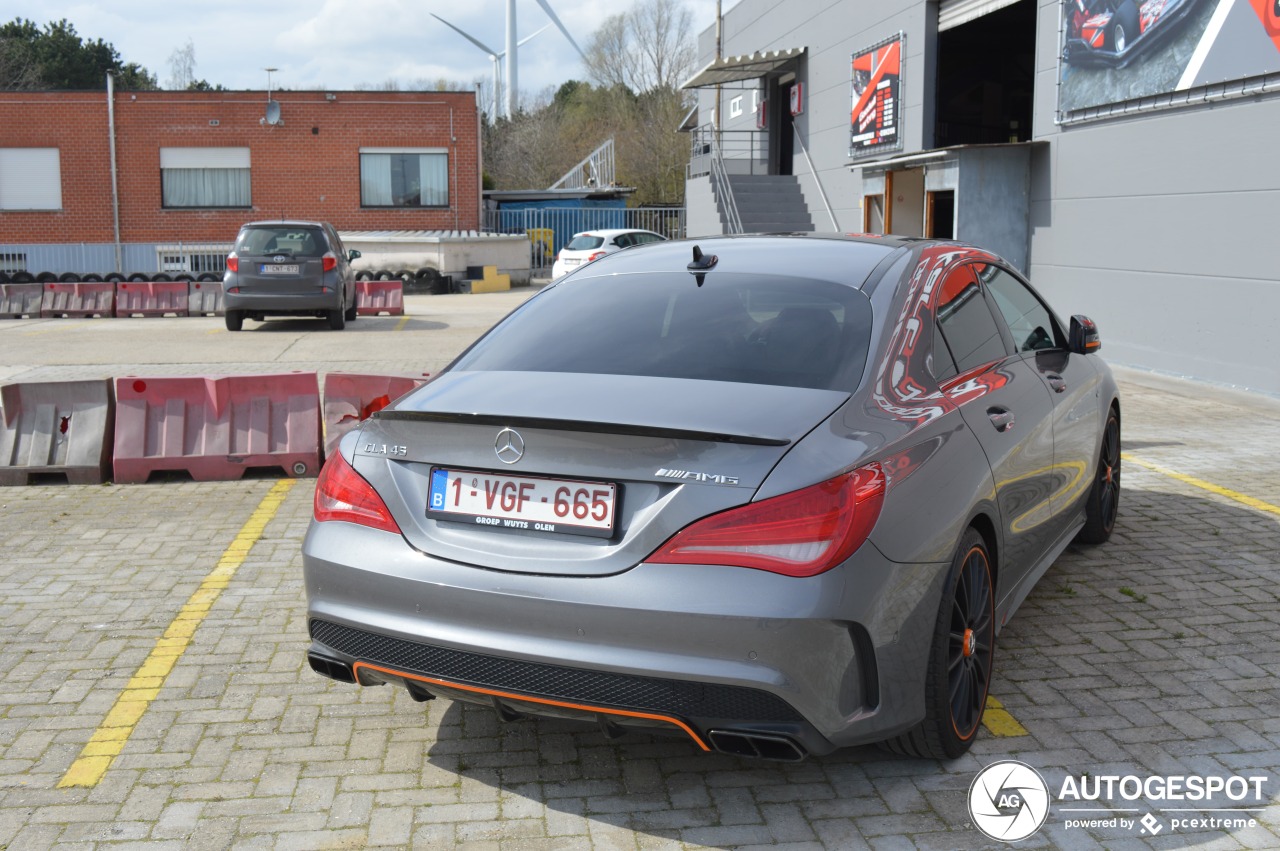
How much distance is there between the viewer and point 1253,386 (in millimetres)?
12055

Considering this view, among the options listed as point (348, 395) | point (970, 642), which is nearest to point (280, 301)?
point (348, 395)

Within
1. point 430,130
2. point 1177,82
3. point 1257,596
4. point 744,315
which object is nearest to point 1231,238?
point 1177,82

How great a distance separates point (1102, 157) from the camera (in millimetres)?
14664

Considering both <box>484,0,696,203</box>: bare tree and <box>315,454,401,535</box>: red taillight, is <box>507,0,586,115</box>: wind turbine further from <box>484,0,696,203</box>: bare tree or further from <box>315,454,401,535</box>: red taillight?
<box>315,454,401,535</box>: red taillight

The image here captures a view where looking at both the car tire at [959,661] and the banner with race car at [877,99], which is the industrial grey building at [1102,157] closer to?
the banner with race car at [877,99]

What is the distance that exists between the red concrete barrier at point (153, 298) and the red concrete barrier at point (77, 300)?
0.21 m

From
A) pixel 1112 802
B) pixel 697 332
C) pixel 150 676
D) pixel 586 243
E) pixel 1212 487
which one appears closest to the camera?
pixel 1112 802

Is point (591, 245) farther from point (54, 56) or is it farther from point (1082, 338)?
point (54, 56)

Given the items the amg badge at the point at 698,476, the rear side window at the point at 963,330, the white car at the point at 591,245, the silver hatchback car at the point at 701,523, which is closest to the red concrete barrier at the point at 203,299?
the white car at the point at 591,245

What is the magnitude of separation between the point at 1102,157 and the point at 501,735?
43.0ft

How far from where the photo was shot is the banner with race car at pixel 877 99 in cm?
2139

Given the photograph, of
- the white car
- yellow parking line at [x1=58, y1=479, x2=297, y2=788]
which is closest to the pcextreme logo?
yellow parking line at [x1=58, y1=479, x2=297, y2=788]

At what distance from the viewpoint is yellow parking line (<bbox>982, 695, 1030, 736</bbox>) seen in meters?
3.92

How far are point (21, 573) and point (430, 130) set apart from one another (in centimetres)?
3100
